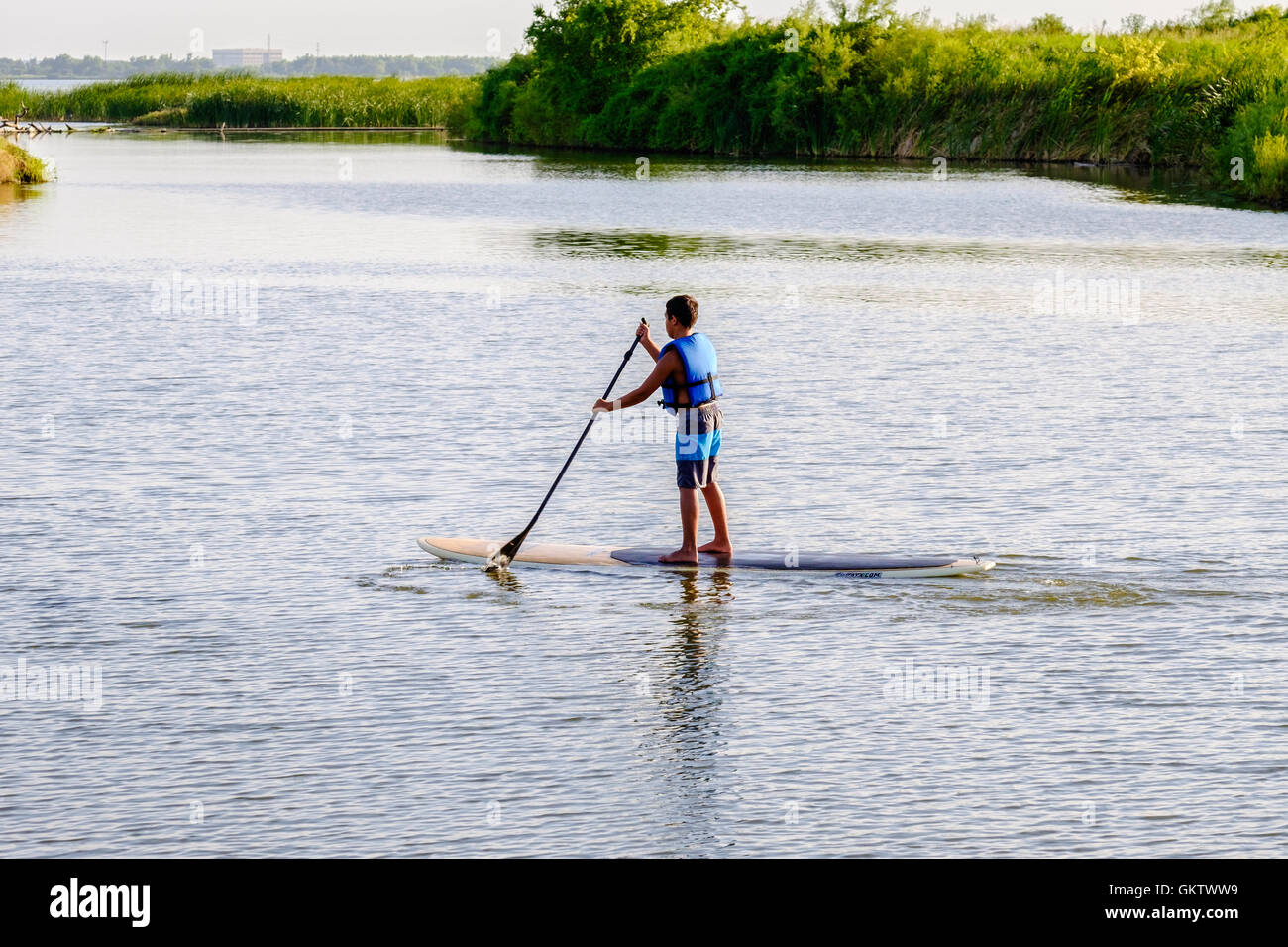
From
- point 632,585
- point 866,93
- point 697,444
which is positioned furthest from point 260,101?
point 632,585

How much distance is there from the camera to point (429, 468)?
50.1 feet

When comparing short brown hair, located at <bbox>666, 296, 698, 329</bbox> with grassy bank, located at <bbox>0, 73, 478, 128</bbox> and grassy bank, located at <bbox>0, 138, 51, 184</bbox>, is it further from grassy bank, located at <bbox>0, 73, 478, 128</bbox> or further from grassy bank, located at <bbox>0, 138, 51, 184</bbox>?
grassy bank, located at <bbox>0, 73, 478, 128</bbox>

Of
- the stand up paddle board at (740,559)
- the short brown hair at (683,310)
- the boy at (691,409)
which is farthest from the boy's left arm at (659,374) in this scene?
the stand up paddle board at (740,559)

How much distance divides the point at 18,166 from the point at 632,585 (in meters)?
46.2

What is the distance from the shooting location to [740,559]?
11812 mm

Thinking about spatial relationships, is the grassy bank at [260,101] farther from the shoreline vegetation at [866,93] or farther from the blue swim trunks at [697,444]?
the blue swim trunks at [697,444]

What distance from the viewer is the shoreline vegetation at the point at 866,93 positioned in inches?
2239

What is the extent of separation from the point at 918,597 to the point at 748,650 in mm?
1611

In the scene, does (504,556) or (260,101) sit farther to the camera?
(260,101)

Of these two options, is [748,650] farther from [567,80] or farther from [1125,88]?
[567,80]

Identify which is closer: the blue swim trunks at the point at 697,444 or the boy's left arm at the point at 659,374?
the boy's left arm at the point at 659,374

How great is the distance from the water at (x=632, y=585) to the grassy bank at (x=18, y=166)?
24.8 m

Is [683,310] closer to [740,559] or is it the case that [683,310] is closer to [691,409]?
[691,409]
